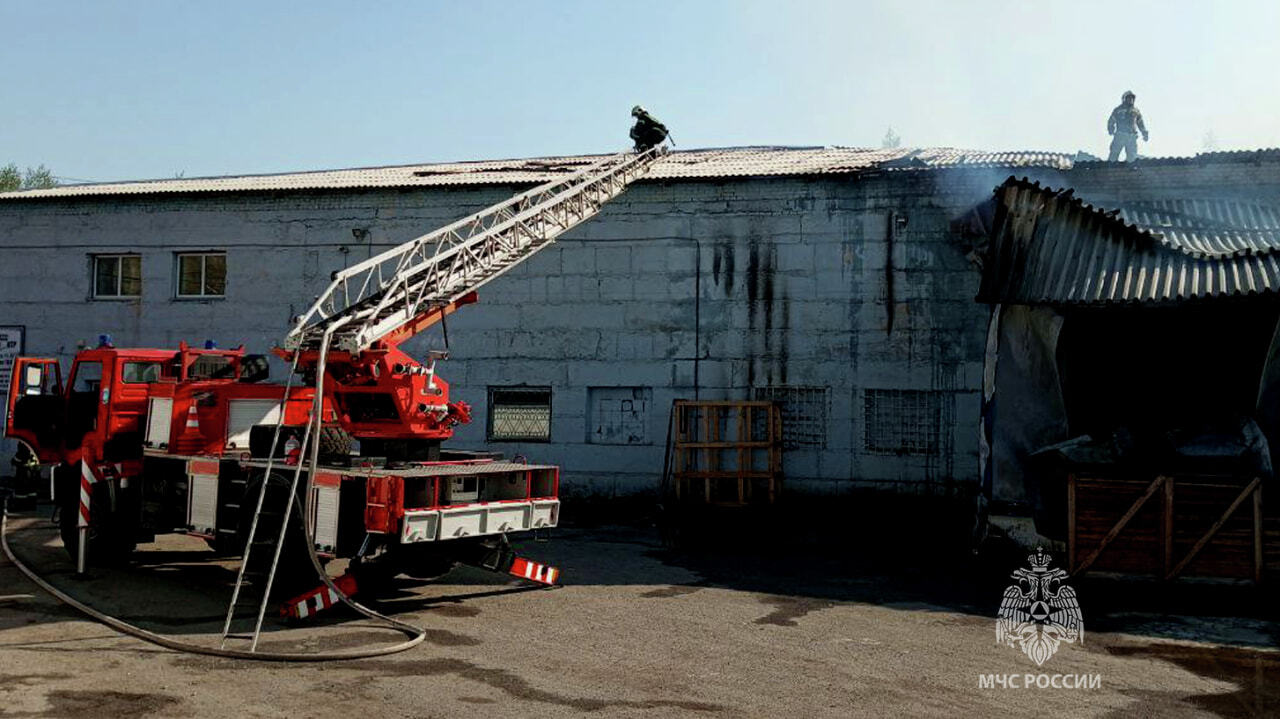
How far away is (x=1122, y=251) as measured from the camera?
1277cm

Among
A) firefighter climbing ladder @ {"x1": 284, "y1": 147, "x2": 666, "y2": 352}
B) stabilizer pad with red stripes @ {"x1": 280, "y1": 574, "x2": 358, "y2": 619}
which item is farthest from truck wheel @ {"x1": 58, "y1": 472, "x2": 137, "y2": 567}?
stabilizer pad with red stripes @ {"x1": 280, "y1": 574, "x2": 358, "y2": 619}

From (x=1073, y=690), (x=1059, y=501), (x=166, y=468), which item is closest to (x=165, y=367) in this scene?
(x=166, y=468)

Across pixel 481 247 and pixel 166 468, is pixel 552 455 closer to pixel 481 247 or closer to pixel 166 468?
pixel 481 247

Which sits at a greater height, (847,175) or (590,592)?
(847,175)

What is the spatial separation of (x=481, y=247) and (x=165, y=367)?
3.93 meters

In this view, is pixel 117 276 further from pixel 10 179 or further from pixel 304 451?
pixel 10 179

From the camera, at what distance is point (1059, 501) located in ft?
40.7

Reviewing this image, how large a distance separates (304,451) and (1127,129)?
15039 millimetres

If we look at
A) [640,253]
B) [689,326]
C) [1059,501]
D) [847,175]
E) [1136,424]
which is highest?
[847,175]

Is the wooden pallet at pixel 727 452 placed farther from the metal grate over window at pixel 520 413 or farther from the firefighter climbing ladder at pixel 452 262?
the firefighter climbing ladder at pixel 452 262

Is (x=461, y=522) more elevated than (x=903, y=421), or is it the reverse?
(x=903, y=421)

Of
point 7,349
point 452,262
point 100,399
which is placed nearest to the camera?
point 100,399

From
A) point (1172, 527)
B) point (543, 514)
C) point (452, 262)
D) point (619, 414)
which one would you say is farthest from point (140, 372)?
point (1172, 527)

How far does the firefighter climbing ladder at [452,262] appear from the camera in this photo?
9719 mm
